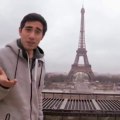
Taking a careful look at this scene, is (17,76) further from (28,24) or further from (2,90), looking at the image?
(28,24)

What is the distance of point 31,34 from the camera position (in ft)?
4.83

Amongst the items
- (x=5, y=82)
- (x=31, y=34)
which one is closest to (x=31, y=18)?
(x=31, y=34)

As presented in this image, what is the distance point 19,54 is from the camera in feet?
4.71

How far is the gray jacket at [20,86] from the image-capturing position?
1.39 metres

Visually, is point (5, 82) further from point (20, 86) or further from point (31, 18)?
point (31, 18)

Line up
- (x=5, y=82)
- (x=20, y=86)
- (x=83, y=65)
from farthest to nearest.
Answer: (x=83, y=65)
(x=20, y=86)
(x=5, y=82)

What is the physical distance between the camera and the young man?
1391mm

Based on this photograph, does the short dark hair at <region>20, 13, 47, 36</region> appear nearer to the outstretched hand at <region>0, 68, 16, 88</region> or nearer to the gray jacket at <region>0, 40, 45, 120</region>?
the gray jacket at <region>0, 40, 45, 120</region>

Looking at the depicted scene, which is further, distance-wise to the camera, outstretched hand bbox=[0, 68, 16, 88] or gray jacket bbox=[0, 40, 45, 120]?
gray jacket bbox=[0, 40, 45, 120]

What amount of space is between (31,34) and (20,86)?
250 millimetres

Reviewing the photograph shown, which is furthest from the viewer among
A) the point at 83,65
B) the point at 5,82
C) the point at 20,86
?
the point at 83,65

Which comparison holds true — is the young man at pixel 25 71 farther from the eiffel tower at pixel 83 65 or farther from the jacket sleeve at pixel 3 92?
the eiffel tower at pixel 83 65

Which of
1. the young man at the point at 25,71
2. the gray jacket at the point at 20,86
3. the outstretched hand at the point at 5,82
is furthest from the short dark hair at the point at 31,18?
the outstretched hand at the point at 5,82

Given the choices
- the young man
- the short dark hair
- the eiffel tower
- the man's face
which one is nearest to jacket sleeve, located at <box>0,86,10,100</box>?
the young man
